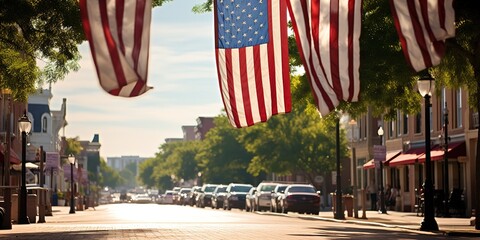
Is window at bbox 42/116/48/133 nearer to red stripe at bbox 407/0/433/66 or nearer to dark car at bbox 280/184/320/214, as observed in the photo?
dark car at bbox 280/184/320/214

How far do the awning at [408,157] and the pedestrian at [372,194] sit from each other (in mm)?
4924

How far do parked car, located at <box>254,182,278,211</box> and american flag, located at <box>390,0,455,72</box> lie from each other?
4605cm

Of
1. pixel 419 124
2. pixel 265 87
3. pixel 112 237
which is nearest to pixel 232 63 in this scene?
pixel 265 87

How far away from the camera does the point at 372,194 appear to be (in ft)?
235

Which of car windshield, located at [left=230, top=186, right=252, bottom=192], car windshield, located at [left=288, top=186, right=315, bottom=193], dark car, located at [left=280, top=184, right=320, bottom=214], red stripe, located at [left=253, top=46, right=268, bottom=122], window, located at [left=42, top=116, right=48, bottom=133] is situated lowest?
dark car, located at [left=280, top=184, right=320, bottom=214]

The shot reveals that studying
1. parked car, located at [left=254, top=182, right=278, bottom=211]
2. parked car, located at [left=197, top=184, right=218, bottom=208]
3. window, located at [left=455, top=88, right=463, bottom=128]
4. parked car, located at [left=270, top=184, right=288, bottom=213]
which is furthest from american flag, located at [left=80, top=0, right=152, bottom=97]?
parked car, located at [left=197, top=184, right=218, bottom=208]

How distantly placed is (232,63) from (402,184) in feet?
160

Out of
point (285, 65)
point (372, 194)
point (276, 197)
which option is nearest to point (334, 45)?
point (285, 65)

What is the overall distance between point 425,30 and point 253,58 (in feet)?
13.7

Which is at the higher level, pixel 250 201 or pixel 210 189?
pixel 210 189

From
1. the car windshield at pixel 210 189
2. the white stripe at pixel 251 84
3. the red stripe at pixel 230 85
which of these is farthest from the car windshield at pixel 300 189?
the white stripe at pixel 251 84

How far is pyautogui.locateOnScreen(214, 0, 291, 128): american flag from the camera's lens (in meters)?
20.2

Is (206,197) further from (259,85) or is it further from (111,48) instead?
(111,48)

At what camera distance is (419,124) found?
6494 cm
